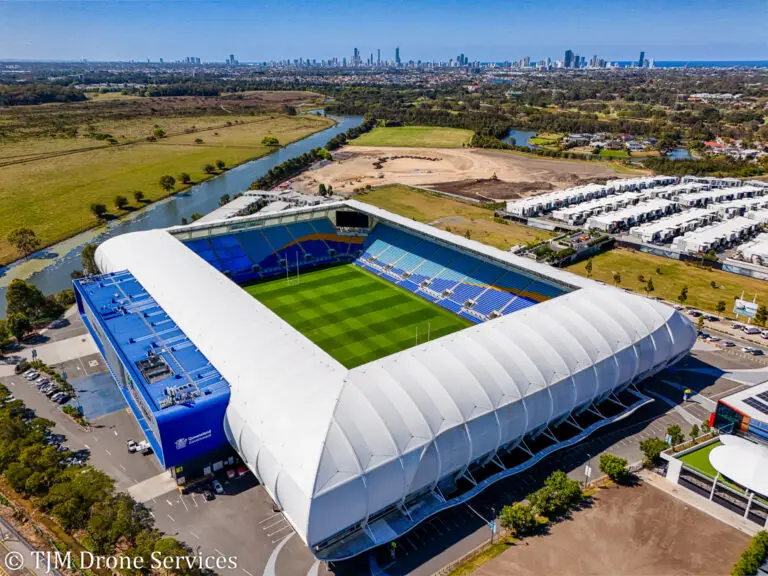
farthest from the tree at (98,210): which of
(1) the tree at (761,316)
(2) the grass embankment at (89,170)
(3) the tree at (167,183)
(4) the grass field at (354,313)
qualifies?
(1) the tree at (761,316)

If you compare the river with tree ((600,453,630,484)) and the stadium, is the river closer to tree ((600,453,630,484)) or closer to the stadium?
the stadium

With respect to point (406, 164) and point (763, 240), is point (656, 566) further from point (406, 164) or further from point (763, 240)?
point (406, 164)

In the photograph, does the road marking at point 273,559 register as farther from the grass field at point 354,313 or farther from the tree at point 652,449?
the tree at point 652,449

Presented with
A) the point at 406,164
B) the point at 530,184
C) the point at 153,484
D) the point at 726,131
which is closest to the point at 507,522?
the point at 153,484

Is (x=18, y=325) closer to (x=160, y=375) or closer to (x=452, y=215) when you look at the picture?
(x=160, y=375)

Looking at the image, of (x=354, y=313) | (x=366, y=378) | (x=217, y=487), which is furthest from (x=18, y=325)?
(x=366, y=378)

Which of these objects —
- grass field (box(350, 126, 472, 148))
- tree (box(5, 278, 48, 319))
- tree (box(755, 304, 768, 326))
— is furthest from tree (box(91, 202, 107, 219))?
tree (box(755, 304, 768, 326))
